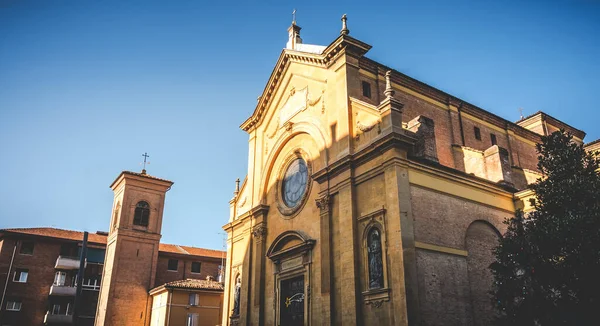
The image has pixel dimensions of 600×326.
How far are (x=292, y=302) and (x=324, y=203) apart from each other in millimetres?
4487

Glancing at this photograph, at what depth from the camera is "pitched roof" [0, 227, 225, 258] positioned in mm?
41406

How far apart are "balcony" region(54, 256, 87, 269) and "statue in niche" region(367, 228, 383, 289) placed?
3383cm

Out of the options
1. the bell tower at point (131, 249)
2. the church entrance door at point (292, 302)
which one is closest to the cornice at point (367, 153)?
the church entrance door at point (292, 302)

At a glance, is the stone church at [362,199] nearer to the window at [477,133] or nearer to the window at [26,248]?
the window at [477,133]

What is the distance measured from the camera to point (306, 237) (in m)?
19.1

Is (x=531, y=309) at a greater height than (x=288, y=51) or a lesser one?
lesser

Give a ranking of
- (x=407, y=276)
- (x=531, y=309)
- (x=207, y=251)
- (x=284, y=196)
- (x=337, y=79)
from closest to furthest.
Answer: (x=531, y=309)
(x=407, y=276)
(x=337, y=79)
(x=284, y=196)
(x=207, y=251)

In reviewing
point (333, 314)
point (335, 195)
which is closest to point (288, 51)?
point (335, 195)

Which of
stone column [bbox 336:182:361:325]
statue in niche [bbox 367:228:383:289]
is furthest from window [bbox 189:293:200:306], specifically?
statue in niche [bbox 367:228:383:289]

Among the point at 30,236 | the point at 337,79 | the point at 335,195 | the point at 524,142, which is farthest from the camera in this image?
the point at 30,236

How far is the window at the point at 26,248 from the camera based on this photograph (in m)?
40.2

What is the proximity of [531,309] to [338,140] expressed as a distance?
8909 millimetres

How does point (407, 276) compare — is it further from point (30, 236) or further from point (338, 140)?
point (30, 236)

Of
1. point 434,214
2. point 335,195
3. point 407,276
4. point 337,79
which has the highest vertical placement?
point 337,79
